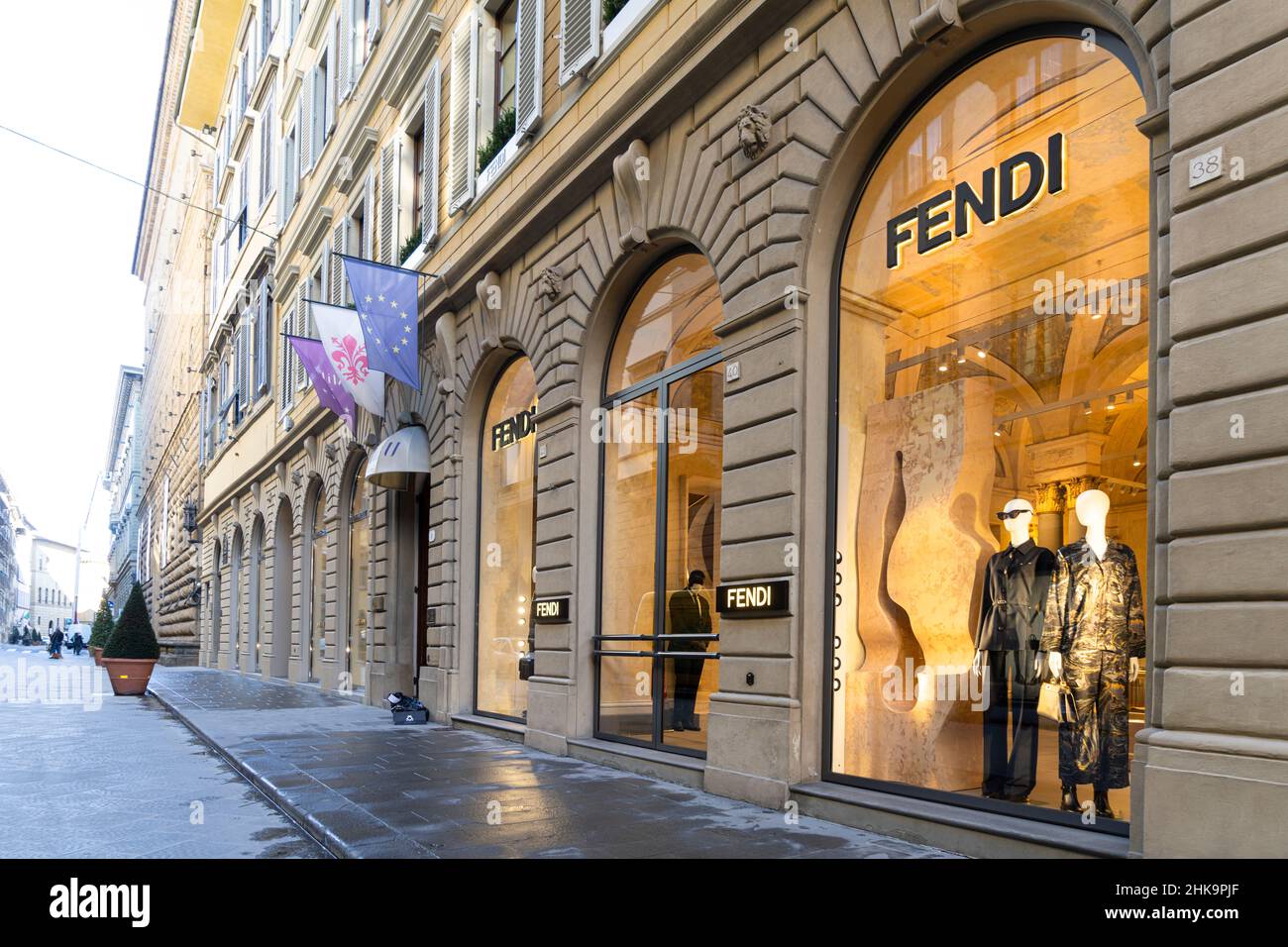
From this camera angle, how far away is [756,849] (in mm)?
6754

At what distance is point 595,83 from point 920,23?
197 inches

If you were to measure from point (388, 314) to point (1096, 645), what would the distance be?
36.7ft

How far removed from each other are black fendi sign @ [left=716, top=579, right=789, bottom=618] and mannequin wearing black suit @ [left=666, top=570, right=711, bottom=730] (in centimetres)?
85

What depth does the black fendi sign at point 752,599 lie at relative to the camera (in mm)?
8398

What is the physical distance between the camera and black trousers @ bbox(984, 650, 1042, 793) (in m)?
6.83

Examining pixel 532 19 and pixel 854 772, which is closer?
pixel 854 772

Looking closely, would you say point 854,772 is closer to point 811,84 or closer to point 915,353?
point 915,353

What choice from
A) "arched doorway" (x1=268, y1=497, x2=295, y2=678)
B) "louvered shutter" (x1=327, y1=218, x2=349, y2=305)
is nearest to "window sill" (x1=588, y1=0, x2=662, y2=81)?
"louvered shutter" (x1=327, y1=218, x2=349, y2=305)

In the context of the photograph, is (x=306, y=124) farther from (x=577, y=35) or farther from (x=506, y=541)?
(x=577, y=35)

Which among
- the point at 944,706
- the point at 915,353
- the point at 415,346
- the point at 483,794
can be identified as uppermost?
the point at 415,346

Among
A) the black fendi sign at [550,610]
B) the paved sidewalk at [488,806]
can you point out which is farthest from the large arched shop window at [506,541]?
the black fendi sign at [550,610]

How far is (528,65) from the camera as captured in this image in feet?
45.2

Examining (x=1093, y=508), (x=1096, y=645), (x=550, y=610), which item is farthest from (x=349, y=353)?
(x=1096, y=645)

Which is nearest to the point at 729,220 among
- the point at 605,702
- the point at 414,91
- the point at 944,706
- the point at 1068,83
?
the point at 1068,83
